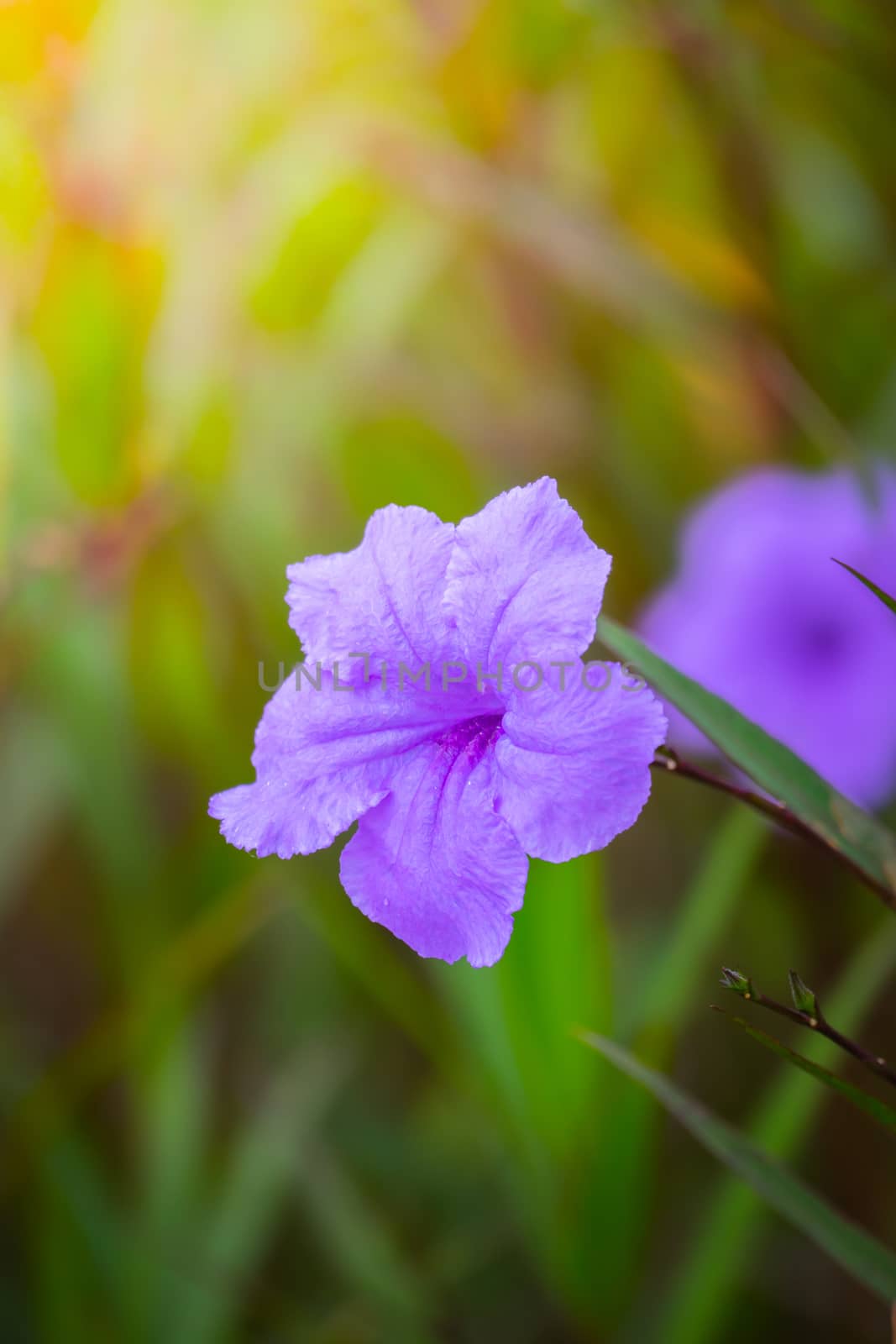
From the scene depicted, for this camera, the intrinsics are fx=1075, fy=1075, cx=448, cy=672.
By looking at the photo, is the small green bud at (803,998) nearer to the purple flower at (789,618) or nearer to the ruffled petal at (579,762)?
the ruffled petal at (579,762)

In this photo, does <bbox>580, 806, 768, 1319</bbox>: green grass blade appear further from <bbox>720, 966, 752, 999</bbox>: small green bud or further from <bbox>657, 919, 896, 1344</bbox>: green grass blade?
<bbox>720, 966, 752, 999</bbox>: small green bud

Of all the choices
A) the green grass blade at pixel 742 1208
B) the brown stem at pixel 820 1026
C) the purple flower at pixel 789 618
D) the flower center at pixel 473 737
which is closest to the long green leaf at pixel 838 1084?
the brown stem at pixel 820 1026

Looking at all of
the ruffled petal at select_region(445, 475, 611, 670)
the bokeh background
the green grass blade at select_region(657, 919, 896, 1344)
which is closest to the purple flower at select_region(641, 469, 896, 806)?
the bokeh background

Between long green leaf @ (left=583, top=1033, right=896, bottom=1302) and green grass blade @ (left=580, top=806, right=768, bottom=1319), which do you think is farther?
green grass blade @ (left=580, top=806, right=768, bottom=1319)

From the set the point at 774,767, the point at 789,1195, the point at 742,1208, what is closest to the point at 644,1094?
the point at 742,1208

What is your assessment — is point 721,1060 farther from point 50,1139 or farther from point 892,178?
point 892,178

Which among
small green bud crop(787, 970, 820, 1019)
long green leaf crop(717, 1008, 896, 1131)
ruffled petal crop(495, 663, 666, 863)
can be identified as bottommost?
long green leaf crop(717, 1008, 896, 1131)

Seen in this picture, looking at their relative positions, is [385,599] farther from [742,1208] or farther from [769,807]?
[742,1208]
